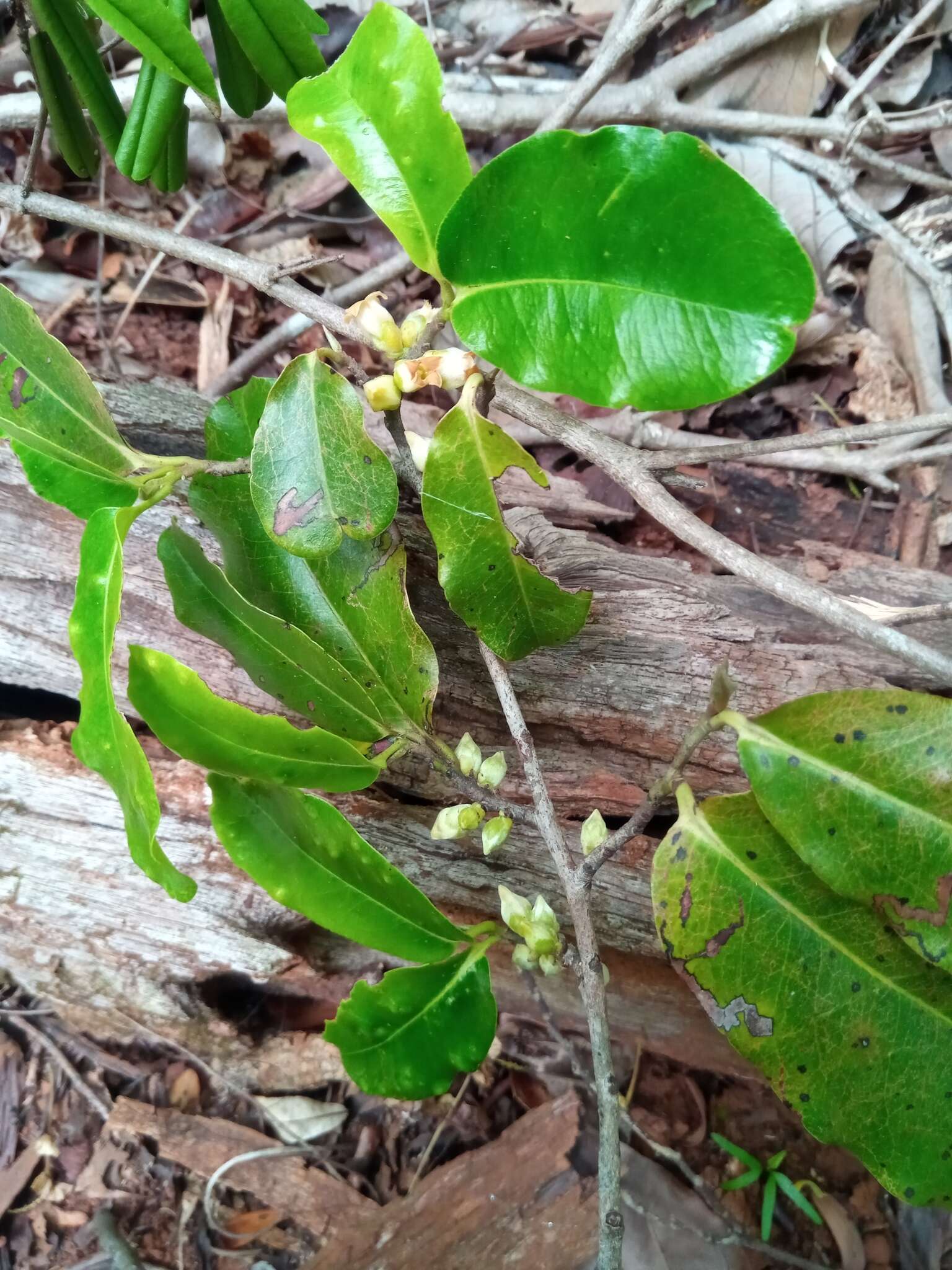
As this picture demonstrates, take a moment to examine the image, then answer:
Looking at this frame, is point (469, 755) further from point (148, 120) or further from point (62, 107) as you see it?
point (62, 107)

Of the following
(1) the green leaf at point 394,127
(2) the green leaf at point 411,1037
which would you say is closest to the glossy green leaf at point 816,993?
(2) the green leaf at point 411,1037

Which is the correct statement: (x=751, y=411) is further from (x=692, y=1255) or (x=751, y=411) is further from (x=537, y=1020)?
(x=692, y=1255)

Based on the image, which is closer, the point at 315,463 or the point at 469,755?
the point at 315,463

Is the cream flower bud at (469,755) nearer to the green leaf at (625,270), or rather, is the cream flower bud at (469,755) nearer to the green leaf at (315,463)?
the green leaf at (315,463)

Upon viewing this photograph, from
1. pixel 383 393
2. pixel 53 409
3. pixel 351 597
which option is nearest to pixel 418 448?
pixel 383 393

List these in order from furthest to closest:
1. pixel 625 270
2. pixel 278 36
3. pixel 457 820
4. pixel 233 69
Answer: pixel 233 69
pixel 278 36
pixel 457 820
pixel 625 270

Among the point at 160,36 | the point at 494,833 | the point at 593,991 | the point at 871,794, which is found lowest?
the point at 593,991

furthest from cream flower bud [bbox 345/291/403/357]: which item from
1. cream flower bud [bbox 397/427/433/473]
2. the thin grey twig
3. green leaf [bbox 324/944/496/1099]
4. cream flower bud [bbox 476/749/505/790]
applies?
green leaf [bbox 324/944/496/1099]

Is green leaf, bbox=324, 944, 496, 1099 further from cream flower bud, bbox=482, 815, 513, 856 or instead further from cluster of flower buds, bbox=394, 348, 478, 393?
cluster of flower buds, bbox=394, 348, 478, 393
